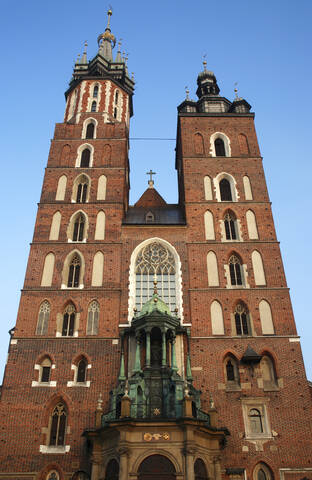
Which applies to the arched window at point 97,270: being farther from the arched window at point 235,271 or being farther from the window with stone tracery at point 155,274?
the arched window at point 235,271

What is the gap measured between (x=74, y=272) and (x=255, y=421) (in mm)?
10711

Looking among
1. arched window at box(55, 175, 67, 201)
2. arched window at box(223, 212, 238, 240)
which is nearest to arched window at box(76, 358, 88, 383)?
arched window at box(55, 175, 67, 201)

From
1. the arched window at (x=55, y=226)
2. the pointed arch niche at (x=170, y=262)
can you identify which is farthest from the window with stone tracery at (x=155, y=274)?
A: the arched window at (x=55, y=226)

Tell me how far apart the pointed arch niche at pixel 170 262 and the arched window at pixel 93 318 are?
1490 mm

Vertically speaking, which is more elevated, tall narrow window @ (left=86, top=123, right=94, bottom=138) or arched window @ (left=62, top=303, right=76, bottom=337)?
tall narrow window @ (left=86, top=123, right=94, bottom=138)

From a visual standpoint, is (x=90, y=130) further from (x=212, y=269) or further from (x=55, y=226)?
(x=212, y=269)

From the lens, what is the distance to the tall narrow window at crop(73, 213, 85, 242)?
23.7 metres

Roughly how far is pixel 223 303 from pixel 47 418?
30.0 ft

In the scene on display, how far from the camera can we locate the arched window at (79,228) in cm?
2375

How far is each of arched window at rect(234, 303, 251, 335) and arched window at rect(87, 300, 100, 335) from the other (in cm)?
641

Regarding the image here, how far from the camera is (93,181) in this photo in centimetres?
2572

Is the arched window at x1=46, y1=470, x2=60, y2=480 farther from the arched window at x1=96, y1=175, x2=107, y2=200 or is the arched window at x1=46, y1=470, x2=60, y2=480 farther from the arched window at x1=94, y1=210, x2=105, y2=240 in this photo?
the arched window at x1=96, y1=175, x2=107, y2=200

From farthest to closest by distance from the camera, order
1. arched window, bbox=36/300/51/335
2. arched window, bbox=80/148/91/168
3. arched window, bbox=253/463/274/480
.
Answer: arched window, bbox=80/148/91/168
arched window, bbox=36/300/51/335
arched window, bbox=253/463/274/480

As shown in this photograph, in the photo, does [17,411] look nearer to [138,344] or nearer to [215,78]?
[138,344]
